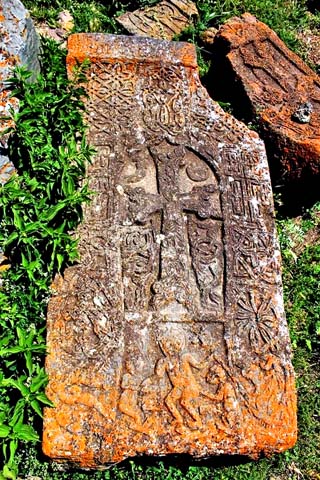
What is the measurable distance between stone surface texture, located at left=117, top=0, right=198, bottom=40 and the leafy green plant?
5.41ft

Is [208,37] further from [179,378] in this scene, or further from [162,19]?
[179,378]

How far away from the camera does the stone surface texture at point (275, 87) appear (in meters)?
4.62

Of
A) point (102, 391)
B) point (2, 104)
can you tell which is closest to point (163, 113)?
point (2, 104)

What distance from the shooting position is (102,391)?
10.9 feet

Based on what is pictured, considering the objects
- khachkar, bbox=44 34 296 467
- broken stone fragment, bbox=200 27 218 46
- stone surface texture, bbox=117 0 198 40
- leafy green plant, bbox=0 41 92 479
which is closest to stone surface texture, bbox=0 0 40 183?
leafy green plant, bbox=0 41 92 479

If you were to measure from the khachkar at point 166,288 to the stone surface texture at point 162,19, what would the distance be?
1152 millimetres

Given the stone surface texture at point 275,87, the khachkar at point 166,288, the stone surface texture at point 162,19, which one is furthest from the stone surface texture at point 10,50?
the stone surface texture at point 275,87

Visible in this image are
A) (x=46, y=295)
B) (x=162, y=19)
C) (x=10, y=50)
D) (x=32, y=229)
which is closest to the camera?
(x=32, y=229)

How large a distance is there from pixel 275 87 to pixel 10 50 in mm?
1998

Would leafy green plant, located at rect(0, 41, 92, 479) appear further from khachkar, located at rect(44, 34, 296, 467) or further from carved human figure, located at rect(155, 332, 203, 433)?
carved human figure, located at rect(155, 332, 203, 433)

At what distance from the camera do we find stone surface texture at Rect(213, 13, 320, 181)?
462cm

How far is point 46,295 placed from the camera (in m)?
3.70

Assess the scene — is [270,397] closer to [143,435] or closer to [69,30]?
[143,435]

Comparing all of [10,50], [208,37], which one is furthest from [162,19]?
[10,50]
